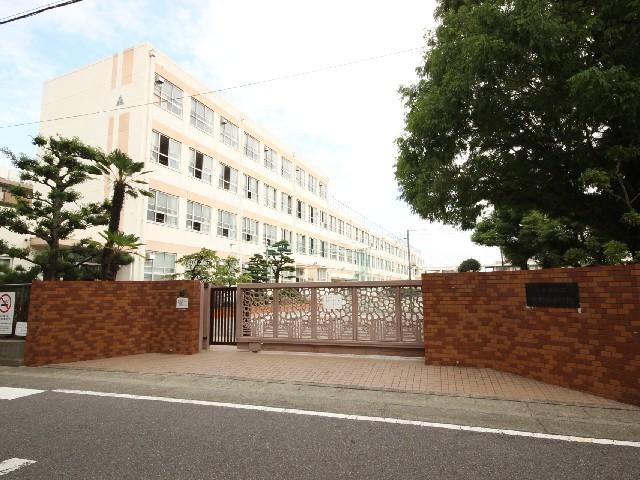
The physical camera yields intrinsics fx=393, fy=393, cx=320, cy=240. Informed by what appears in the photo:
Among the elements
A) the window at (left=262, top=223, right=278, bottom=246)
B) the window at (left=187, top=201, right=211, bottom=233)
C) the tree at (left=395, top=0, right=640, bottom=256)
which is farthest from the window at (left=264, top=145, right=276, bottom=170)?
the tree at (left=395, top=0, right=640, bottom=256)

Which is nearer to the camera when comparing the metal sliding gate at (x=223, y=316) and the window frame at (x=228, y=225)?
the metal sliding gate at (x=223, y=316)

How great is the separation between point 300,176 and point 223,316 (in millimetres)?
29487

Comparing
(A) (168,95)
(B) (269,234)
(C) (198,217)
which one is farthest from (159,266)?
(B) (269,234)

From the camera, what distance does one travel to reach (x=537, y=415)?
15.3 feet

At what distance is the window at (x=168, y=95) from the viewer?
20.1 m

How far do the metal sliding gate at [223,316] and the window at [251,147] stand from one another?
20419 mm

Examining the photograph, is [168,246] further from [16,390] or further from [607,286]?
[607,286]

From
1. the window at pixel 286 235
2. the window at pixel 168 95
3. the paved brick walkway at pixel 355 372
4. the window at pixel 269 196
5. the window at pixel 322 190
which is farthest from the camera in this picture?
the window at pixel 322 190

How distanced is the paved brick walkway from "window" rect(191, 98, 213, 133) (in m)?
17.3

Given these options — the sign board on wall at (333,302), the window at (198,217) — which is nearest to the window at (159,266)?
the window at (198,217)

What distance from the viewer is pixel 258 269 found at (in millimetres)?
24547

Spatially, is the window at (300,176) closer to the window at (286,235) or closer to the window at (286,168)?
the window at (286,168)

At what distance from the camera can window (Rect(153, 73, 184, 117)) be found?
20094mm

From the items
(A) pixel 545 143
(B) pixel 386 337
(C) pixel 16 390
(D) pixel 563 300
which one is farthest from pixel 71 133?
(D) pixel 563 300
